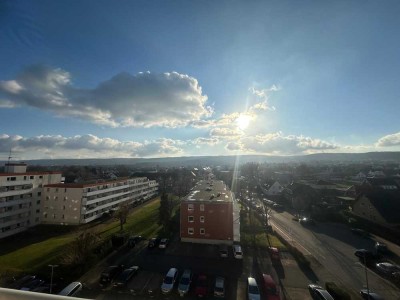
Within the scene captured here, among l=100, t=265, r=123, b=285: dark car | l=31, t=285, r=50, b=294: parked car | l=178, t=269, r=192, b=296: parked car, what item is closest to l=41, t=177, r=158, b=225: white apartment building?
l=100, t=265, r=123, b=285: dark car

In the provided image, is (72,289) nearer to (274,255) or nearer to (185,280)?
(185,280)

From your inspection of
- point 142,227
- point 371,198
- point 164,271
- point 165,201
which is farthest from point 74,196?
point 371,198

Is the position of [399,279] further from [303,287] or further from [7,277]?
[7,277]

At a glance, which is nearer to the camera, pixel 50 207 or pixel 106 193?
pixel 50 207

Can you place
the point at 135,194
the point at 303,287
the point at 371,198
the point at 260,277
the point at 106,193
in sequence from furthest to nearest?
1. the point at 135,194
2. the point at 106,193
3. the point at 371,198
4. the point at 260,277
5. the point at 303,287

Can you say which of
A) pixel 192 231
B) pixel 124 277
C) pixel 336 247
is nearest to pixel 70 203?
pixel 192 231

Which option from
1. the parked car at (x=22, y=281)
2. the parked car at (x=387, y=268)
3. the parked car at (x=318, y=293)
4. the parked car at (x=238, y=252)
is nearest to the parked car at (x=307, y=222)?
the parked car at (x=387, y=268)

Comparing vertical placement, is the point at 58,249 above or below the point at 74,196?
below

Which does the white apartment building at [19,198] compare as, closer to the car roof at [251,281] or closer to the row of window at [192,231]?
the row of window at [192,231]
